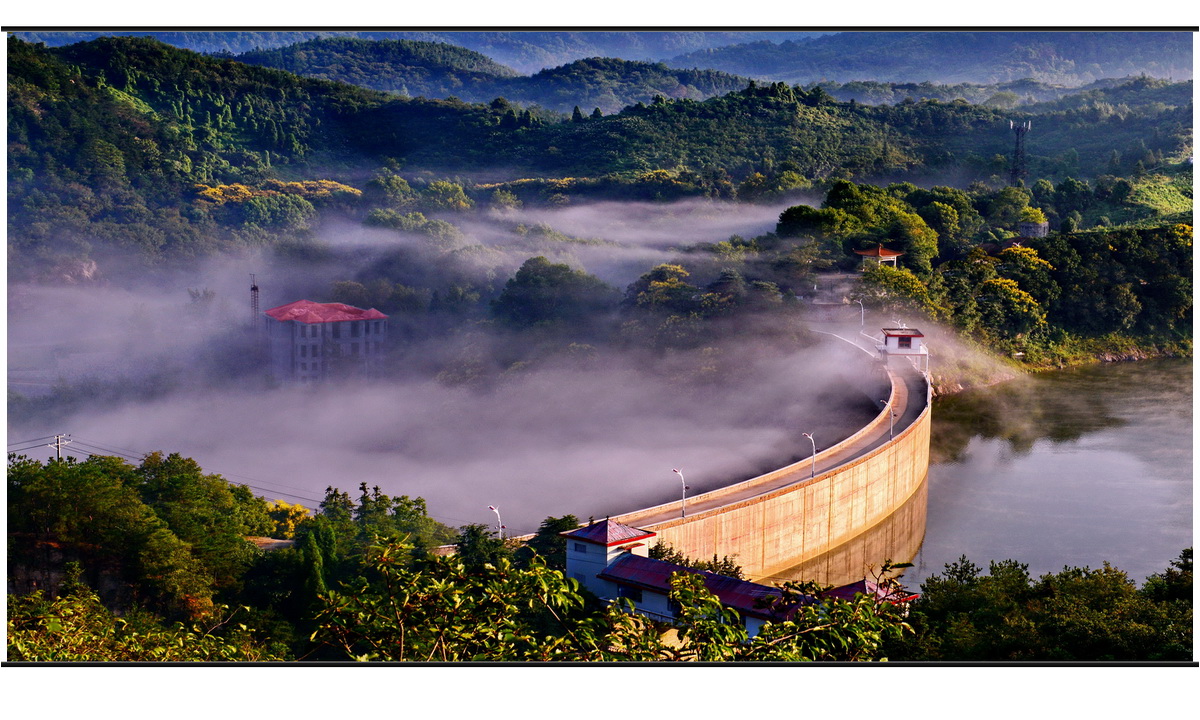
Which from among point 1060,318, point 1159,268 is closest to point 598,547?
point 1159,268

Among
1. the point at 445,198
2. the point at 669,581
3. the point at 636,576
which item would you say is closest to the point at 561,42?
the point at 636,576

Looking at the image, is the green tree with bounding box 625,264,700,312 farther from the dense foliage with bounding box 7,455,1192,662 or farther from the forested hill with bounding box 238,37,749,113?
the dense foliage with bounding box 7,455,1192,662

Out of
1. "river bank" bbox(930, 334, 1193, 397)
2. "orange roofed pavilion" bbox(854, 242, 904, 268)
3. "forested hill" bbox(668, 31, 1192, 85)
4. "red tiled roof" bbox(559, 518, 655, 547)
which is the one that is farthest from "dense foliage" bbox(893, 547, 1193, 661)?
"orange roofed pavilion" bbox(854, 242, 904, 268)

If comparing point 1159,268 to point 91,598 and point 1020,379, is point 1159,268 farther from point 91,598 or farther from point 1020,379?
point 91,598

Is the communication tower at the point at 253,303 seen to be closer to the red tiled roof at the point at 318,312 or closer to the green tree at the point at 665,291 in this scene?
the red tiled roof at the point at 318,312

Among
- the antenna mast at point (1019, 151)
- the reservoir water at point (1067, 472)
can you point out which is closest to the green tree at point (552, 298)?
the reservoir water at point (1067, 472)
